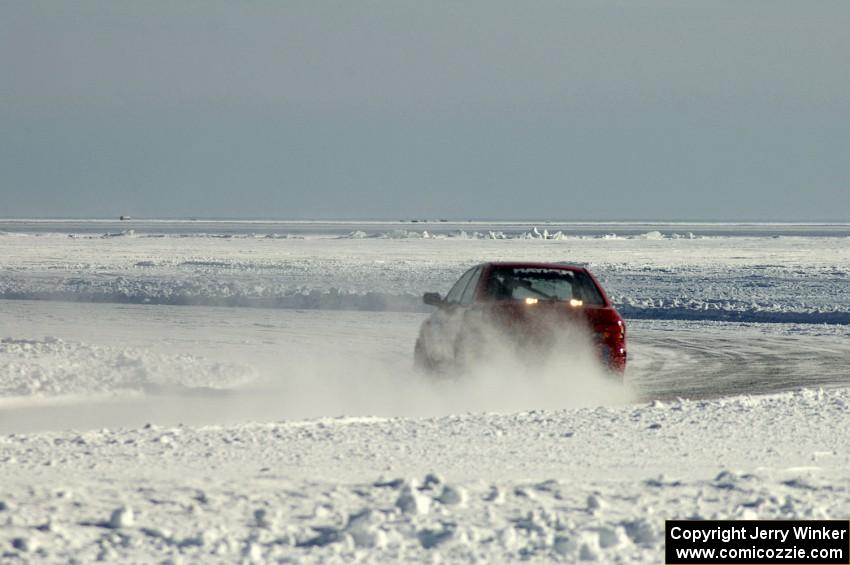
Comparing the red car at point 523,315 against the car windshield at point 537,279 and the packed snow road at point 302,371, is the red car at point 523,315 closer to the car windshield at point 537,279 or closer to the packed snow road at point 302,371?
the car windshield at point 537,279

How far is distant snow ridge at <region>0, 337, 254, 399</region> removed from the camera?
574 inches

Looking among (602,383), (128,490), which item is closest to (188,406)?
(602,383)

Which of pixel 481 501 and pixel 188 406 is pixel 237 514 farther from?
pixel 188 406

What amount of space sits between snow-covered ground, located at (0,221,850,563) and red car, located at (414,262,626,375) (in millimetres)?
315

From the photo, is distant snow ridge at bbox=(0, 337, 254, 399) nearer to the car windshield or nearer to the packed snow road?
the packed snow road

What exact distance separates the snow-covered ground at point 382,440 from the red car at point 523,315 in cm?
32

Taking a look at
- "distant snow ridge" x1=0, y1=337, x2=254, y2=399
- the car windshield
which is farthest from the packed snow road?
the car windshield

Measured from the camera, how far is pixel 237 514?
710 cm

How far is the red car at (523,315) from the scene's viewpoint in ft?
42.8

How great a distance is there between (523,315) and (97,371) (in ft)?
18.0

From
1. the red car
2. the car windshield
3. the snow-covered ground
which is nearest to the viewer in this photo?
the snow-covered ground

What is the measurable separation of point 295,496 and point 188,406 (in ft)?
19.9

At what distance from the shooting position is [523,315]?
13.0 metres

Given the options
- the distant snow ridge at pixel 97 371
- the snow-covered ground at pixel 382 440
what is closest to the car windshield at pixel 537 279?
the snow-covered ground at pixel 382 440
